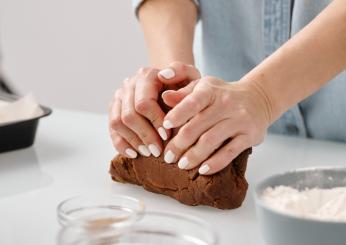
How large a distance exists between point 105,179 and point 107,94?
1672 mm

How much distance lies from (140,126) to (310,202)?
1.15 ft

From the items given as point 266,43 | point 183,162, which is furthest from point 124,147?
point 266,43

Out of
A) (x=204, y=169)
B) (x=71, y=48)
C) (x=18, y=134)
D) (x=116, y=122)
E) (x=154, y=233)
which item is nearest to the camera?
(x=154, y=233)

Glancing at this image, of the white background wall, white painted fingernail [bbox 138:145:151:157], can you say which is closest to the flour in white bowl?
white painted fingernail [bbox 138:145:151:157]

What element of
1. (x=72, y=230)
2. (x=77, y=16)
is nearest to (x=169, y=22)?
(x=72, y=230)

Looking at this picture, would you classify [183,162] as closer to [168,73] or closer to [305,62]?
[168,73]

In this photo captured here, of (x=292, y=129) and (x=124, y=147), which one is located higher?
(x=124, y=147)

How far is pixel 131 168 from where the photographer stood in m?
0.99

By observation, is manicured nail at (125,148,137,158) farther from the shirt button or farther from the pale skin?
the shirt button

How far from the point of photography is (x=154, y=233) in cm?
64

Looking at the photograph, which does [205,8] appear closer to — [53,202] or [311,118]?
[311,118]

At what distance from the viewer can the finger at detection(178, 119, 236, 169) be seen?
0.91m

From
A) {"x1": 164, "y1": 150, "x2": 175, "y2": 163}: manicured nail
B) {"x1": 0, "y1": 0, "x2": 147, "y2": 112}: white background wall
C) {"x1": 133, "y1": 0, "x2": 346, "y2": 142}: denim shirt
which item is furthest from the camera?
{"x1": 0, "y1": 0, "x2": 147, "y2": 112}: white background wall

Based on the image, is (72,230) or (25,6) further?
(25,6)
